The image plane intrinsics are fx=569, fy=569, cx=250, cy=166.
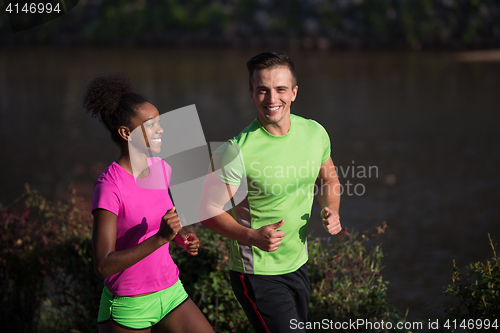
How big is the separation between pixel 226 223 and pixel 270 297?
430 millimetres

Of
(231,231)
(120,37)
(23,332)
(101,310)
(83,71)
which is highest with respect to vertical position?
(120,37)

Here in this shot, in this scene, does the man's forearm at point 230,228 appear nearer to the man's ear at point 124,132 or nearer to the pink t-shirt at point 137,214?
the pink t-shirt at point 137,214

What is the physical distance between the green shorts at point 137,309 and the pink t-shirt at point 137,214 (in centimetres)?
3

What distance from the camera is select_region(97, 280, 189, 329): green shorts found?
8.50 ft

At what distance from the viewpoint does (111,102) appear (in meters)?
2.65

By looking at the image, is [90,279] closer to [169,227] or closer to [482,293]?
[169,227]

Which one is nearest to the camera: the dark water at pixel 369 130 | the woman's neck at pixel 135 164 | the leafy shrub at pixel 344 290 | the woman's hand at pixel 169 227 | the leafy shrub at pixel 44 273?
the woman's hand at pixel 169 227

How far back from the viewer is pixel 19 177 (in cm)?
977

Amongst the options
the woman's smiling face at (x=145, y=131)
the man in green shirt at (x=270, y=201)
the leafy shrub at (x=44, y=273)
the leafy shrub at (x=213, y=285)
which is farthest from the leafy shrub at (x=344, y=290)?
the woman's smiling face at (x=145, y=131)

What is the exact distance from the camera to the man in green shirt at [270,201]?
110 inches

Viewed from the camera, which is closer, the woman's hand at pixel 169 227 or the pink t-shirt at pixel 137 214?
the woman's hand at pixel 169 227

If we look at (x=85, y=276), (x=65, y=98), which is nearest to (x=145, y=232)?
(x=85, y=276)

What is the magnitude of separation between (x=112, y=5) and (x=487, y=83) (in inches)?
826

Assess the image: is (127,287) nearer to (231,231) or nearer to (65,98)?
(231,231)
